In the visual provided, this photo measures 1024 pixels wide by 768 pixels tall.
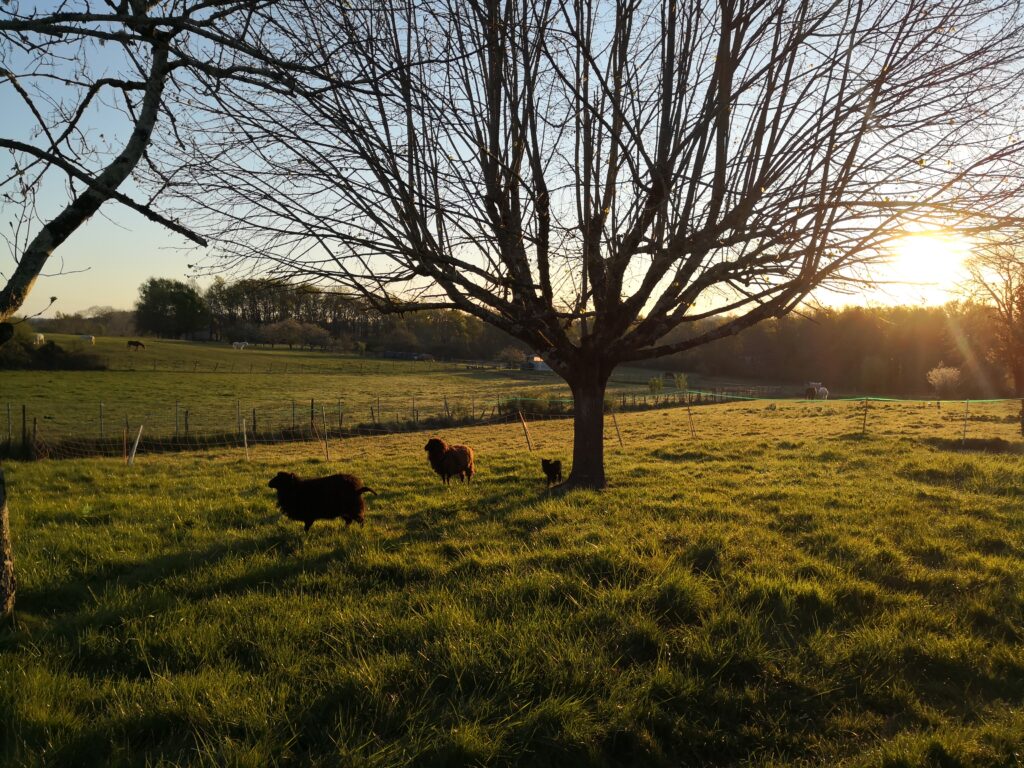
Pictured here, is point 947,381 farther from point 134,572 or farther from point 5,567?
point 5,567

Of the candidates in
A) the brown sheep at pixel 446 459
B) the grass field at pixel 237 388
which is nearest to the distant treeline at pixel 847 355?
the grass field at pixel 237 388

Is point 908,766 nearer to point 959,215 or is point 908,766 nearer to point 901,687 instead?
point 901,687

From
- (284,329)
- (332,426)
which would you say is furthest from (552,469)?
(332,426)

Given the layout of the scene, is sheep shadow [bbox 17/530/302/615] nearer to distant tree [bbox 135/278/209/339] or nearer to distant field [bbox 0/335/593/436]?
distant field [bbox 0/335/593/436]

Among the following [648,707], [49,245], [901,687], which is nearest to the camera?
[648,707]

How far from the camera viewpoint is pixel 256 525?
7.50 metres

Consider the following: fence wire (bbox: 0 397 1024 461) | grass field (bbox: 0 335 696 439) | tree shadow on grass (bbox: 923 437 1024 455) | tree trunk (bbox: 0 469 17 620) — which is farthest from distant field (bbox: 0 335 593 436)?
tree shadow on grass (bbox: 923 437 1024 455)

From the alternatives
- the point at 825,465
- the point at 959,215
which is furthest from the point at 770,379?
the point at 959,215

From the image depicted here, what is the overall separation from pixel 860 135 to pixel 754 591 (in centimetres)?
526

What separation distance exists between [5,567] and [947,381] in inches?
2442

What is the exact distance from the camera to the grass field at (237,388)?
107 ft

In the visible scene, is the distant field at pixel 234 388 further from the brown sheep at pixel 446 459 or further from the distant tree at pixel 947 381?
the distant tree at pixel 947 381

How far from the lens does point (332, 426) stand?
98.7 ft

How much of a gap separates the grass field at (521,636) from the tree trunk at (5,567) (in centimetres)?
17
